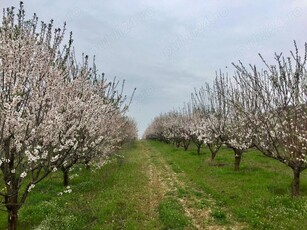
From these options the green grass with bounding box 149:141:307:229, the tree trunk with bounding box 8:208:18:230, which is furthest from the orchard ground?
the tree trunk with bounding box 8:208:18:230

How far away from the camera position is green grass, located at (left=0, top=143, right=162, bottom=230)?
13180mm

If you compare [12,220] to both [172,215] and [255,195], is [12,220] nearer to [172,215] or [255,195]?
[172,215]

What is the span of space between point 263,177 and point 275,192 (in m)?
3.88

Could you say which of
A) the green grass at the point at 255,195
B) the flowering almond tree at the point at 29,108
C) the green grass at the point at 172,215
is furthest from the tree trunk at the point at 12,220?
the green grass at the point at 255,195

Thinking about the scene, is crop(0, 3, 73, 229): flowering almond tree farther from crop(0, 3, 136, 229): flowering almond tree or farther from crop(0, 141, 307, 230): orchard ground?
crop(0, 141, 307, 230): orchard ground

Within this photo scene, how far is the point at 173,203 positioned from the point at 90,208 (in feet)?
12.6

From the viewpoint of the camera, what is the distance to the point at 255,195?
667 inches

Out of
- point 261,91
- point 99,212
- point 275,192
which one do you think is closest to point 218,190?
point 275,192

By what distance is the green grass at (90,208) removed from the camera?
13180 millimetres

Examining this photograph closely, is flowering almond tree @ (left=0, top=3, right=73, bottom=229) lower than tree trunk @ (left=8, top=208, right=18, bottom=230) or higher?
higher

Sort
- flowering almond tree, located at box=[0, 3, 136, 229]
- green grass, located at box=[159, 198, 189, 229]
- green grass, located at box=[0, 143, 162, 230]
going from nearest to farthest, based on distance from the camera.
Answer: flowering almond tree, located at box=[0, 3, 136, 229], green grass, located at box=[159, 198, 189, 229], green grass, located at box=[0, 143, 162, 230]

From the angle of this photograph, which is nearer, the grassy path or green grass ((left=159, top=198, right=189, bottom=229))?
green grass ((left=159, top=198, right=189, bottom=229))

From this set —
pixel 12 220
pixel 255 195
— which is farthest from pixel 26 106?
pixel 255 195

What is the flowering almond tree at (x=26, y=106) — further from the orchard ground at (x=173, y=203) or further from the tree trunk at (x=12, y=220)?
the orchard ground at (x=173, y=203)
